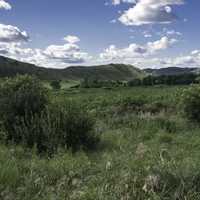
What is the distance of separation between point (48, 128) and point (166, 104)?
12.4 metres

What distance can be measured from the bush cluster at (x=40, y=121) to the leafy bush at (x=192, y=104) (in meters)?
5.88

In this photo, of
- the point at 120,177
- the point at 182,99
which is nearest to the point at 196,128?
the point at 182,99

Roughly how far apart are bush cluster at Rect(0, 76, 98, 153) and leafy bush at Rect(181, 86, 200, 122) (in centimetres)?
588

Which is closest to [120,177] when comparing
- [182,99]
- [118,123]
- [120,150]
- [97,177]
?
[97,177]

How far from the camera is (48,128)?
7449 mm

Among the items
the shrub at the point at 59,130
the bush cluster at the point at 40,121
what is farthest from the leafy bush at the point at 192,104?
the shrub at the point at 59,130

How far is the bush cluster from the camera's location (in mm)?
7500

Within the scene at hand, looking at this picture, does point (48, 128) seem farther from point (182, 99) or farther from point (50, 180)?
point (182, 99)

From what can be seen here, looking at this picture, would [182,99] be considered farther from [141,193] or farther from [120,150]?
[141,193]

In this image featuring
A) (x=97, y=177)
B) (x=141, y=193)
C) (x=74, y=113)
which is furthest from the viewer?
(x=74, y=113)

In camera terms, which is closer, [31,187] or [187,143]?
[31,187]

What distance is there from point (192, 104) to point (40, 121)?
24.0 feet

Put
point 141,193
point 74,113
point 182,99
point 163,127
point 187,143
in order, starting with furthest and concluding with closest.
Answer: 1. point 182,99
2. point 163,127
3. point 187,143
4. point 74,113
5. point 141,193

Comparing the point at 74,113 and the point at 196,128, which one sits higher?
the point at 74,113
